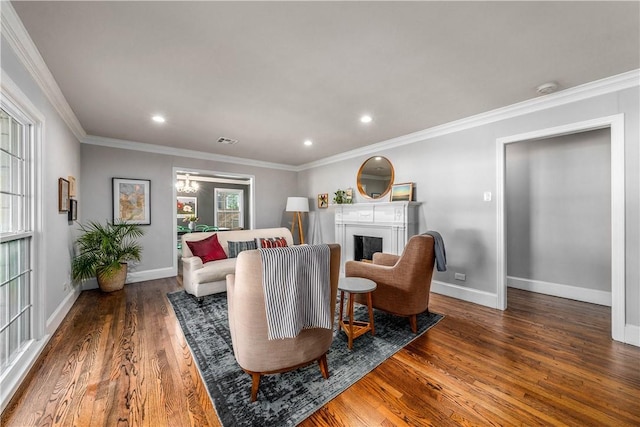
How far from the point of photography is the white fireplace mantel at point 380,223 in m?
3.96

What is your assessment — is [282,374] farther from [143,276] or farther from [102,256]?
[143,276]

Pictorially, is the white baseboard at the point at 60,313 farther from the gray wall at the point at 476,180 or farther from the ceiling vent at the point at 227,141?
the gray wall at the point at 476,180

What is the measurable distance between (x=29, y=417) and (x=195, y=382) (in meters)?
0.86

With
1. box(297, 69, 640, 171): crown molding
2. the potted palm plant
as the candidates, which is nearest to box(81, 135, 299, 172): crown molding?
the potted palm plant

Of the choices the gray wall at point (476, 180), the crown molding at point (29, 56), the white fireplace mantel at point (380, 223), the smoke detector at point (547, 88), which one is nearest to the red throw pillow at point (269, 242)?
the white fireplace mantel at point (380, 223)

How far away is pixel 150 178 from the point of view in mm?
4609

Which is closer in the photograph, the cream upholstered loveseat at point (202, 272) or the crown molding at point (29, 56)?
the crown molding at point (29, 56)

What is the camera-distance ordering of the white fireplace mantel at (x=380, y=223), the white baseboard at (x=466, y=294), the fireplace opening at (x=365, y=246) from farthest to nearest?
the fireplace opening at (x=365, y=246) → the white fireplace mantel at (x=380, y=223) → the white baseboard at (x=466, y=294)

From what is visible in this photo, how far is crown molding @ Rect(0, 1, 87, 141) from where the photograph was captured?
1.57 metres

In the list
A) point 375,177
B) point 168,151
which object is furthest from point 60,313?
point 375,177

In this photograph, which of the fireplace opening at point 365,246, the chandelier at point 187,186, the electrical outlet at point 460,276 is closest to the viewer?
the electrical outlet at point 460,276

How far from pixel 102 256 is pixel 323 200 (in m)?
3.87

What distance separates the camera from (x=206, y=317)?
2.93 m

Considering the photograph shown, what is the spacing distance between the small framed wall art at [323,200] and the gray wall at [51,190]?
4.03m
